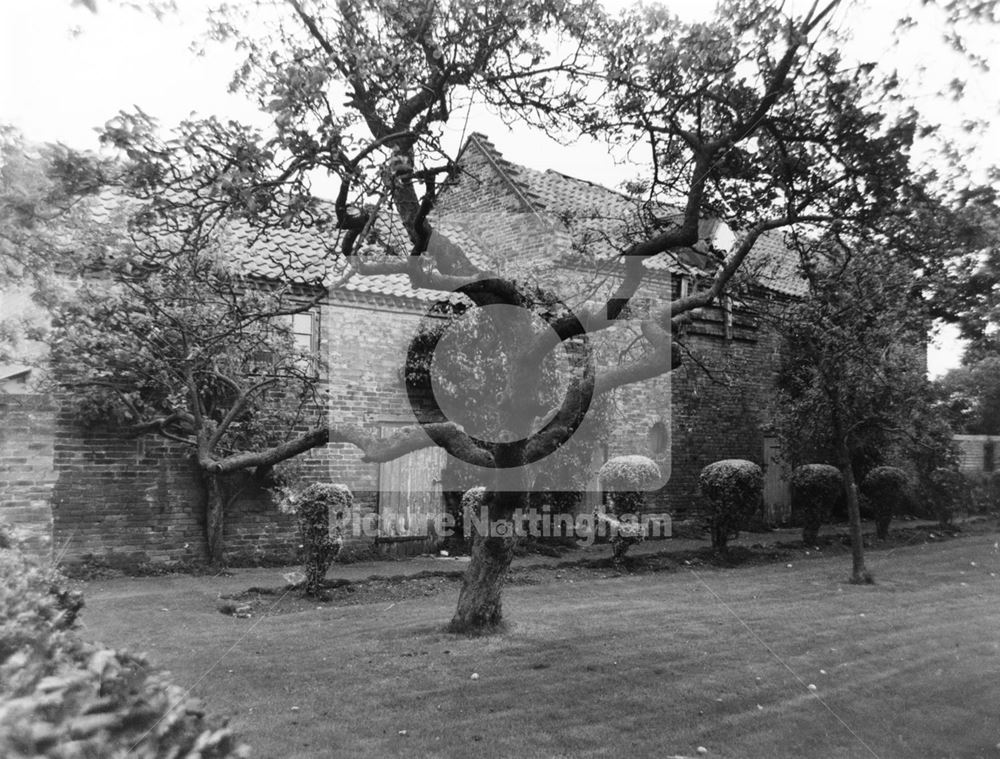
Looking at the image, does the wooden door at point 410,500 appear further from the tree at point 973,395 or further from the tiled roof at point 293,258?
the tree at point 973,395

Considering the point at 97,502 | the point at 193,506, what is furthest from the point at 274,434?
the point at 97,502

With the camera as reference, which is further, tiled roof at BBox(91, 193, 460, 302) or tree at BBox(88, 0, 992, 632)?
tiled roof at BBox(91, 193, 460, 302)

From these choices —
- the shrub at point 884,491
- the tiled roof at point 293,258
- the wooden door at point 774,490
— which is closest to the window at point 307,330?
the tiled roof at point 293,258

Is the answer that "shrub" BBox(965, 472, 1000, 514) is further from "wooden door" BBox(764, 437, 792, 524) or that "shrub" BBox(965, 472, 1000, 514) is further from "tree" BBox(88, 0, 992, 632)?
"tree" BBox(88, 0, 992, 632)

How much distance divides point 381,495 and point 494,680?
277 inches

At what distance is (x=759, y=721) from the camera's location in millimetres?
5062

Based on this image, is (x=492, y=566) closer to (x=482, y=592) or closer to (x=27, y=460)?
(x=482, y=592)

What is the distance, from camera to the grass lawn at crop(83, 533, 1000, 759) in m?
4.73

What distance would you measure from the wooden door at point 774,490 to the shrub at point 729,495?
189 inches

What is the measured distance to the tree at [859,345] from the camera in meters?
9.43

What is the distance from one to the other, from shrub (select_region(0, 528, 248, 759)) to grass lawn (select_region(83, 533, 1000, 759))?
2.64 metres

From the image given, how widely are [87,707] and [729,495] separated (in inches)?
474

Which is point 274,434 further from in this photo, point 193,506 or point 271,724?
point 271,724

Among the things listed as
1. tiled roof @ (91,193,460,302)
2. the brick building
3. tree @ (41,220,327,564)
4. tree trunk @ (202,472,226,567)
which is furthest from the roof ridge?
tree trunk @ (202,472,226,567)
